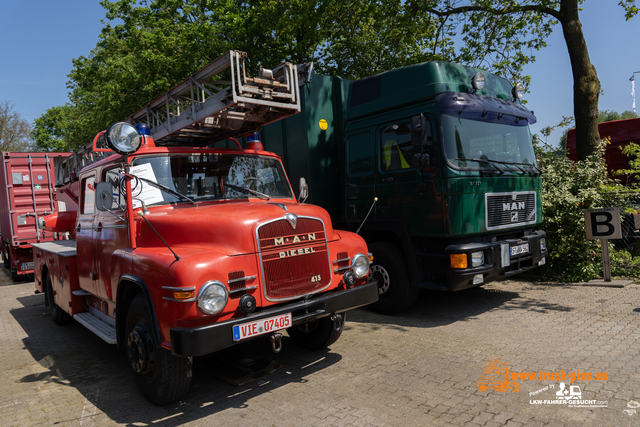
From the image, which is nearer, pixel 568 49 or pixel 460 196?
pixel 460 196

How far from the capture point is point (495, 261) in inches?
230

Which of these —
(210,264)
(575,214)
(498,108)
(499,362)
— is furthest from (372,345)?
(575,214)

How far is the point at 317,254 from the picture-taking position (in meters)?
4.19

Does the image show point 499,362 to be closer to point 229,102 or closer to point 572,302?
point 572,302

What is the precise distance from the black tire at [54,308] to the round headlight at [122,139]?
4036mm

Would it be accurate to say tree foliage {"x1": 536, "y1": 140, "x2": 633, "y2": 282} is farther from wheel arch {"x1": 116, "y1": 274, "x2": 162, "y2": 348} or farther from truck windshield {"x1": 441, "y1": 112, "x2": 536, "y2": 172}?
wheel arch {"x1": 116, "y1": 274, "x2": 162, "y2": 348}

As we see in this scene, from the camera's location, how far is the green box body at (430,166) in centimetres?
571

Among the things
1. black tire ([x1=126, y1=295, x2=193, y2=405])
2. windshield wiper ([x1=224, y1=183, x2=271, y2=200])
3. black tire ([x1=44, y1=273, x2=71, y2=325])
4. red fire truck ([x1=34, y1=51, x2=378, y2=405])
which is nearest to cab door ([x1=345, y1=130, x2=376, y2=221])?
red fire truck ([x1=34, y1=51, x2=378, y2=405])

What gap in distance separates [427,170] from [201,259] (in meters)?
3.48

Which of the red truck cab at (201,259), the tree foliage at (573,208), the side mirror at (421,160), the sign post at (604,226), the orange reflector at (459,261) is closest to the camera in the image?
the red truck cab at (201,259)

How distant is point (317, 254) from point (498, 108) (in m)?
3.78

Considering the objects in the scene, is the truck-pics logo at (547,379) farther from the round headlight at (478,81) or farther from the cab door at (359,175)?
the round headlight at (478,81)

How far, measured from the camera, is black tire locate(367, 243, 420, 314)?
622cm

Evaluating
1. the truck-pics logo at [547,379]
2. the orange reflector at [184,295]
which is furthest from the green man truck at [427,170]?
the orange reflector at [184,295]
